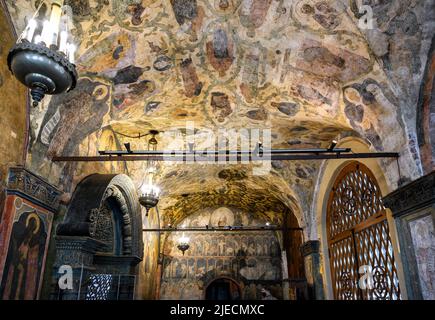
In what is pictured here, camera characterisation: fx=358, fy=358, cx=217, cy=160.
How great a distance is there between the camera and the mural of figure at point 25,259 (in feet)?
15.2

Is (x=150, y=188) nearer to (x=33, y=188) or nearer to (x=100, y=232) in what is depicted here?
(x=100, y=232)

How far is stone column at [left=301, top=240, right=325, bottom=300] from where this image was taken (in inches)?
376

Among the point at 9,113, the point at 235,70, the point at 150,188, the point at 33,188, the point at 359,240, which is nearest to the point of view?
the point at 9,113

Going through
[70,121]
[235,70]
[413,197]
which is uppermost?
[235,70]

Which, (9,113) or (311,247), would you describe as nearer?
(9,113)

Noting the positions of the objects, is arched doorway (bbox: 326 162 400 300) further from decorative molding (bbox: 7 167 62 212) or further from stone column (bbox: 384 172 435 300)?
decorative molding (bbox: 7 167 62 212)

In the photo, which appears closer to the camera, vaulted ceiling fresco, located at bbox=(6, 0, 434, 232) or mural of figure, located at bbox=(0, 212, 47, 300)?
mural of figure, located at bbox=(0, 212, 47, 300)

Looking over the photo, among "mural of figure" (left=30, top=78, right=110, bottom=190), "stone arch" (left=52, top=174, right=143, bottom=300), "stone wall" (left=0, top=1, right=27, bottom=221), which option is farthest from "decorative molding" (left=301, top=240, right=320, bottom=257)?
"stone wall" (left=0, top=1, right=27, bottom=221)

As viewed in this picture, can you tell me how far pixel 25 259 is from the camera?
5.02 metres

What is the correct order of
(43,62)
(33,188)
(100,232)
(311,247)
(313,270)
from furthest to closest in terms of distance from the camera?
1. (311,247)
2. (313,270)
3. (100,232)
4. (33,188)
5. (43,62)

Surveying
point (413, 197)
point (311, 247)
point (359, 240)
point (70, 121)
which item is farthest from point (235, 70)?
point (311, 247)

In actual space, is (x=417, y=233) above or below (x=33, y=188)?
below

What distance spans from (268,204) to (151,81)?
369 inches

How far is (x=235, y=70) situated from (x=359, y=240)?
14.6 ft
